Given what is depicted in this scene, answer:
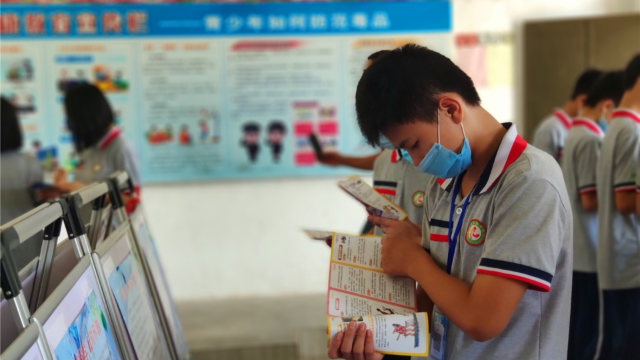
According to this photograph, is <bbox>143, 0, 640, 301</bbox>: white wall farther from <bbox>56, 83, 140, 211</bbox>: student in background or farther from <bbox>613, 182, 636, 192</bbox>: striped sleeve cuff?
<bbox>613, 182, 636, 192</bbox>: striped sleeve cuff

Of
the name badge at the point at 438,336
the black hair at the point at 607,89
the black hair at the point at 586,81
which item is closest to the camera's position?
the name badge at the point at 438,336

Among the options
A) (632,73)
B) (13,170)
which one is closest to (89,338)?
(13,170)

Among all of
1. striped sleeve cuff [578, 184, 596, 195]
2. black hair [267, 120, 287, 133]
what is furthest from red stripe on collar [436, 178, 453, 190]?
black hair [267, 120, 287, 133]

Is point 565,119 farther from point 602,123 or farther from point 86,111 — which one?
point 86,111

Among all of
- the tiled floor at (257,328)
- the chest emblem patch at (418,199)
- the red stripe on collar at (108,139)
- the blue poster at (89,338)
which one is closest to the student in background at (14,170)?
the red stripe on collar at (108,139)

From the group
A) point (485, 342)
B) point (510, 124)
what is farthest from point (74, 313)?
point (510, 124)

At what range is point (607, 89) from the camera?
2787 mm

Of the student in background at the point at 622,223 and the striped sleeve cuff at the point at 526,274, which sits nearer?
the striped sleeve cuff at the point at 526,274

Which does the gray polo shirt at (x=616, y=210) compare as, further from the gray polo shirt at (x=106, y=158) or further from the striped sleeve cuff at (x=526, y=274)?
the gray polo shirt at (x=106, y=158)

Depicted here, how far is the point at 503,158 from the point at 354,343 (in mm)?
419

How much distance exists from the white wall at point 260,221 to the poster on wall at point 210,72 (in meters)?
0.12

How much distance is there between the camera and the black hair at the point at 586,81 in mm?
3064

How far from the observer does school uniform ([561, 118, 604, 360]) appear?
8.55ft

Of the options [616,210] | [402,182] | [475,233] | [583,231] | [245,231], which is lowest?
[245,231]
